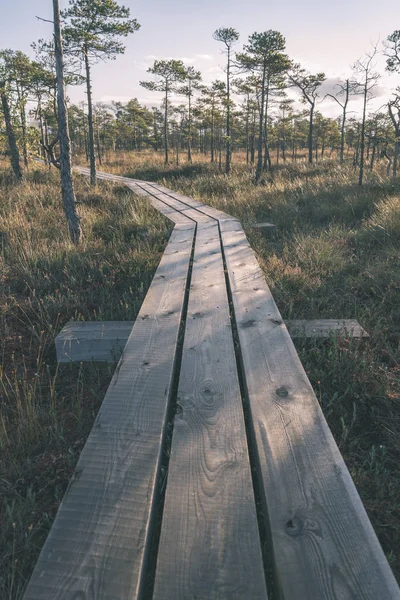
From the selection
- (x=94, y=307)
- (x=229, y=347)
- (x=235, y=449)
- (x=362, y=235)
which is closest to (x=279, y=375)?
(x=229, y=347)

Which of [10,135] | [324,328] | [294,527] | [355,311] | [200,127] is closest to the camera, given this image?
[294,527]

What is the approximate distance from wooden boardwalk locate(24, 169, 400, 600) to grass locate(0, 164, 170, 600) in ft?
1.20

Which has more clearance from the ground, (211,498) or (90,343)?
(211,498)

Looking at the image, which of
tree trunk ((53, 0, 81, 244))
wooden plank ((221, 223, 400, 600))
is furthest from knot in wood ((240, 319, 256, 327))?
tree trunk ((53, 0, 81, 244))

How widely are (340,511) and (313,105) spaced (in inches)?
1318

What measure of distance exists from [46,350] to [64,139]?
177 inches

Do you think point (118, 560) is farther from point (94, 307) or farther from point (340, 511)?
point (94, 307)

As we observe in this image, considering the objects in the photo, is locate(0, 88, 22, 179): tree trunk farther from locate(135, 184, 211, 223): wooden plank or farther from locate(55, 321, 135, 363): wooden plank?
locate(55, 321, 135, 363): wooden plank

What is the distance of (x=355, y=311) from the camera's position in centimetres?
327

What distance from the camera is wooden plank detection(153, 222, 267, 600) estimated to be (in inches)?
35.3

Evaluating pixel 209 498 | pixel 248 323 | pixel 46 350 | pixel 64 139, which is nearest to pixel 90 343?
pixel 46 350

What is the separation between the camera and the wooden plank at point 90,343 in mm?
2600

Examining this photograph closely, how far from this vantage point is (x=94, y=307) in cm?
365

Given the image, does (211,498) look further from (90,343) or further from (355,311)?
(355,311)
